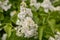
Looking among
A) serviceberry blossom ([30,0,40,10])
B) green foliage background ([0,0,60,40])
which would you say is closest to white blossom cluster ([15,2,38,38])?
green foliage background ([0,0,60,40])

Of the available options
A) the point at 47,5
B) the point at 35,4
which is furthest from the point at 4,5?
the point at 47,5

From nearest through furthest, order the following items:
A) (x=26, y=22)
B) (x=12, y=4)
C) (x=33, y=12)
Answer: (x=26, y=22) → (x=33, y=12) → (x=12, y=4)

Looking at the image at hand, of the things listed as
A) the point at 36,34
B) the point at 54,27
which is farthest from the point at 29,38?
the point at 54,27

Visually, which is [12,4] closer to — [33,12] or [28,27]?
[33,12]

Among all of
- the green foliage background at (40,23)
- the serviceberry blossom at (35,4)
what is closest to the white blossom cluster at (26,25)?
the green foliage background at (40,23)

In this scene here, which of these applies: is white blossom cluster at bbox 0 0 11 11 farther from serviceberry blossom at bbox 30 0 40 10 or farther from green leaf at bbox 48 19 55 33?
green leaf at bbox 48 19 55 33

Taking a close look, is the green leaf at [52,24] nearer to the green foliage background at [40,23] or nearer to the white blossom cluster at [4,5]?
the green foliage background at [40,23]

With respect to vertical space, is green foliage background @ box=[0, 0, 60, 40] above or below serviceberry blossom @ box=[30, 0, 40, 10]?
below

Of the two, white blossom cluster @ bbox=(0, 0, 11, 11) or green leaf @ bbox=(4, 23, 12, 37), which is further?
white blossom cluster @ bbox=(0, 0, 11, 11)
